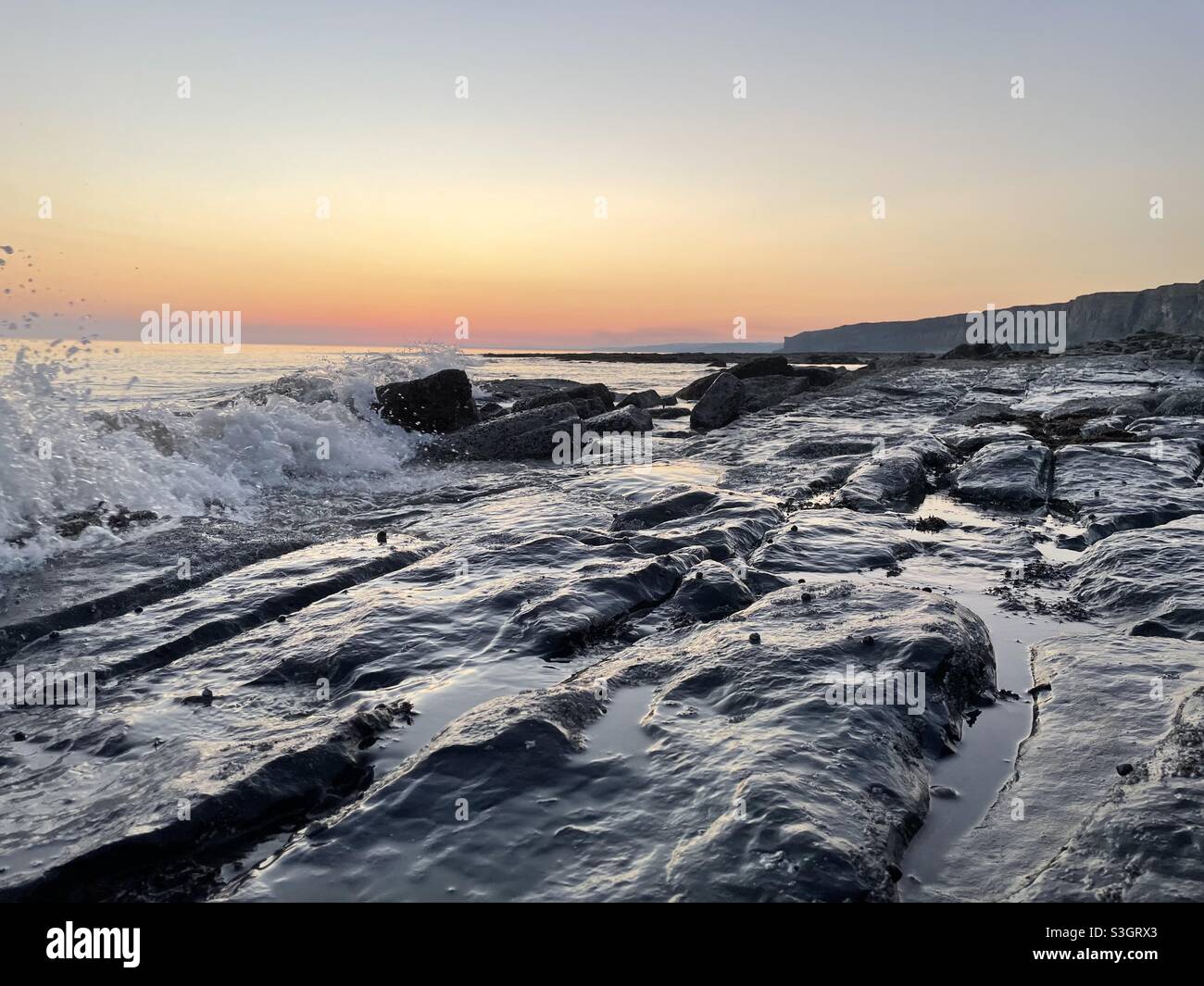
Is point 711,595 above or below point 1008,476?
below

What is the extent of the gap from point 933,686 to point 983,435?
11.2 m

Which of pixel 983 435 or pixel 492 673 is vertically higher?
pixel 983 435

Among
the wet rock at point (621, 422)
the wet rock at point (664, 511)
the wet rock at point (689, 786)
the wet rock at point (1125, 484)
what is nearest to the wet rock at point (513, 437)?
the wet rock at point (621, 422)

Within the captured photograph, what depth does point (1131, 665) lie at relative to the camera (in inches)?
183

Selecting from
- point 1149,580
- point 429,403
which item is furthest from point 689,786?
point 429,403

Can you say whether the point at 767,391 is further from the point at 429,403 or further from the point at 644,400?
the point at 429,403

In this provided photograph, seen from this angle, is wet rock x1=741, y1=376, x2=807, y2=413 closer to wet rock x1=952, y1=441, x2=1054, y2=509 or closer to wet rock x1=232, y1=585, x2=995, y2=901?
wet rock x1=952, y1=441, x2=1054, y2=509

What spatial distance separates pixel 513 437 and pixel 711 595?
36.2 feet

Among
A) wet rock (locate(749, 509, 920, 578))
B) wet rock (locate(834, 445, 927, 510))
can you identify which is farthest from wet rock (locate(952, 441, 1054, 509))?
wet rock (locate(749, 509, 920, 578))

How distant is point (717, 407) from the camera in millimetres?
21609

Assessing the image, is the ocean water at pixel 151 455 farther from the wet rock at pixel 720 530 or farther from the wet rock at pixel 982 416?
the wet rock at pixel 982 416

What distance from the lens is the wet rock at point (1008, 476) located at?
980 centimetres
